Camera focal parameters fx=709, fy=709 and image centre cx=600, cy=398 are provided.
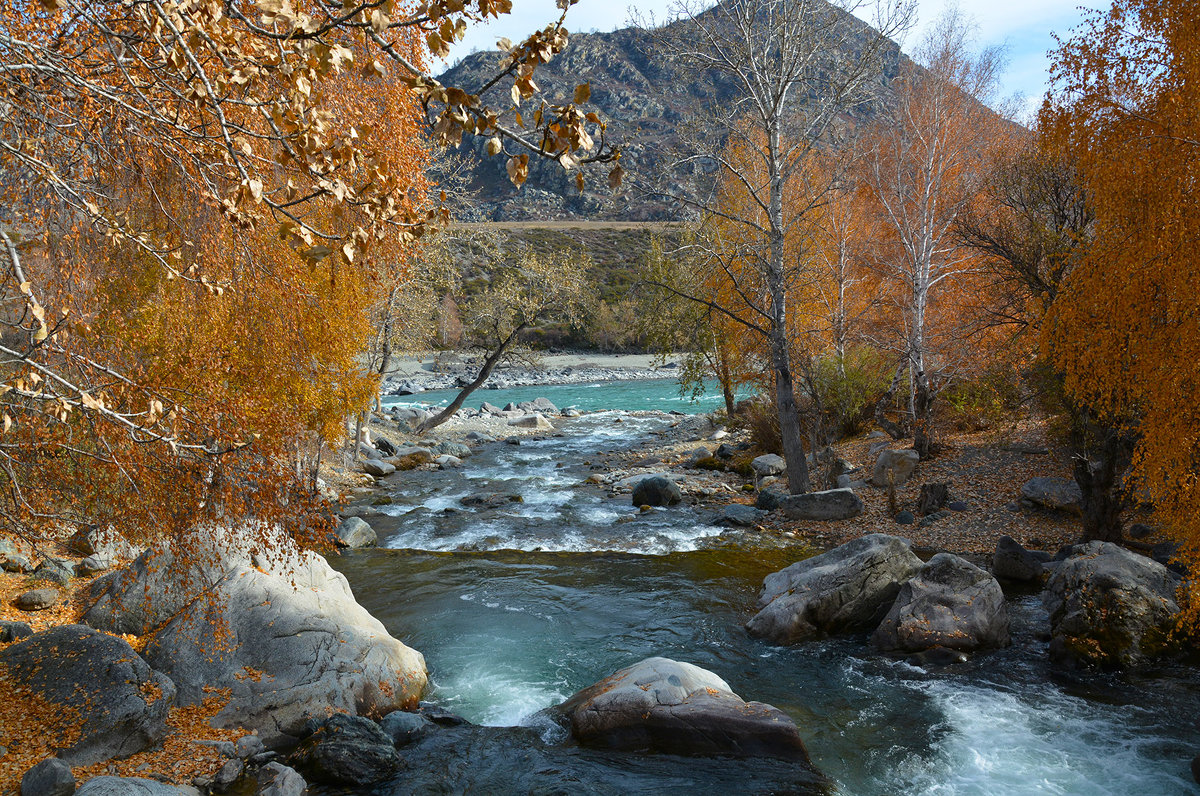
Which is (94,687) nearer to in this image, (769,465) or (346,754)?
(346,754)

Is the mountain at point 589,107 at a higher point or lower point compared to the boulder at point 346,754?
higher

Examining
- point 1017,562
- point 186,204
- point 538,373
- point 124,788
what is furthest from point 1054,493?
point 538,373

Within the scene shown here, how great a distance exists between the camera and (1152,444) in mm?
7496

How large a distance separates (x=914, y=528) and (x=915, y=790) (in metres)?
7.58

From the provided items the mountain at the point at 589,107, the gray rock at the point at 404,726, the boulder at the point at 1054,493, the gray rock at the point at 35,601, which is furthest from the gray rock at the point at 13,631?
the mountain at the point at 589,107

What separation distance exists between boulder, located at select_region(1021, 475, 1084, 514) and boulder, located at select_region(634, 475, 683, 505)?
6.91 metres

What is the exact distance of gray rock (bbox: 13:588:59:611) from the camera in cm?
876

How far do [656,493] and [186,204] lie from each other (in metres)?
11.4

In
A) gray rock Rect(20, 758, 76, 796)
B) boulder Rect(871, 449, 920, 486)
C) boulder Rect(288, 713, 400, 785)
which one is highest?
boulder Rect(871, 449, 920, 486)

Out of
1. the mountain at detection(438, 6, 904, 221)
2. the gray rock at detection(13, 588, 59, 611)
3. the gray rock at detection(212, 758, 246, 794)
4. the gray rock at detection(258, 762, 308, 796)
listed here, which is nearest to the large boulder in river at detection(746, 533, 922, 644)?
the gray rock at detection(258, 762, 308, 796)

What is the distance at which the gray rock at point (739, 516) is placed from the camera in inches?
555

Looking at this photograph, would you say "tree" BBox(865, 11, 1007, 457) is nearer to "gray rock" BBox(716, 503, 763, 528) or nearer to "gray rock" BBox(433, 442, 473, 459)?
"gray rock" BBox(716, 503, 763, 528)

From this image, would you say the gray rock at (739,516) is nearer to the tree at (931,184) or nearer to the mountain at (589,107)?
the tree at (931,184)

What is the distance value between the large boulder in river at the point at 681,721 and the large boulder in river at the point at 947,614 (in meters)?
2.67
